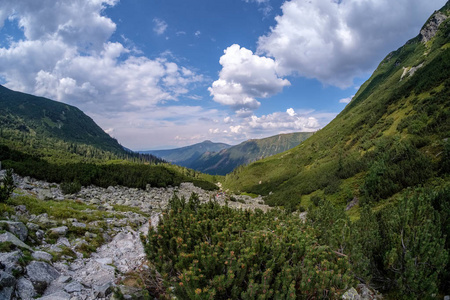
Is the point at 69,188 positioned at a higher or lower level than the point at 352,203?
lower

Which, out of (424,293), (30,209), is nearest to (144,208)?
(30,209)

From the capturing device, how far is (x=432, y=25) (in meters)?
115

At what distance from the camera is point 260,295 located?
143 inches

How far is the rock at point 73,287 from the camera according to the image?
522 cm

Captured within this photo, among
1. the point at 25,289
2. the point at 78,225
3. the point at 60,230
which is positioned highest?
the point at 25,289

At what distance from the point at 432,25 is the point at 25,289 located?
180 metres

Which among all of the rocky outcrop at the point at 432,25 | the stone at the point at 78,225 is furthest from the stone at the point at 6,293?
the rocky outcrop at the point at 432,25

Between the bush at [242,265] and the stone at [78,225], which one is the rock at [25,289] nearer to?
the bush at [242,265]

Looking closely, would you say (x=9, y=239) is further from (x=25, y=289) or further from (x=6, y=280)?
(x=6, y=280)

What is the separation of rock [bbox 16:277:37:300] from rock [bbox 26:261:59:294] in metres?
0.14

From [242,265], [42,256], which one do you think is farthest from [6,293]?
[242,265]

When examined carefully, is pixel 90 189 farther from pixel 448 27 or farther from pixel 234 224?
pixel 448 27

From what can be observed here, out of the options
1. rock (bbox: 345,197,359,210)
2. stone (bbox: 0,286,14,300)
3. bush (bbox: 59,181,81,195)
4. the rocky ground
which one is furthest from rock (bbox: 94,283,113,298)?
rock (bbox: 345,197,359,210)

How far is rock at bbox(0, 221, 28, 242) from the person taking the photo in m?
6.90
